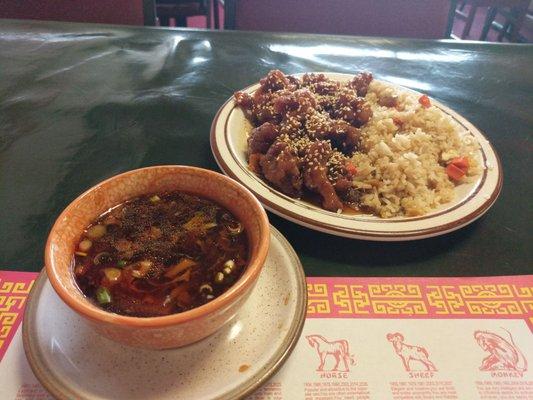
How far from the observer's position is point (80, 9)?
133 inches

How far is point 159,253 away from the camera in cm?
103

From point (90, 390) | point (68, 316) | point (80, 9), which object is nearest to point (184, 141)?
point (68, 316)

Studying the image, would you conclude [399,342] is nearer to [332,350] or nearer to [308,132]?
[332,350]

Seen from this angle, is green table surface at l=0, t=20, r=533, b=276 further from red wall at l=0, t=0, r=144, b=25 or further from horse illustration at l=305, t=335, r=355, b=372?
red wall at l=0, t=0, r=144, b=25

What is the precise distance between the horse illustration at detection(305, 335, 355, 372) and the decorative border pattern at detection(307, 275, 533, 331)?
0.09 meters

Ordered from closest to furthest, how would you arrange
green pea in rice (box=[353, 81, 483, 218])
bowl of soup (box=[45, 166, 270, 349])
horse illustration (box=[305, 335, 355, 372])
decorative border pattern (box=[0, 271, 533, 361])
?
bowl of soup (box=[45, 166, 270, 349]), horse illustration (box=[305, 335, 355, 372]), decorative border pattern (box=[0, 271, 533, 361]), green pea in rice (box=[353, 81, 483, 218])

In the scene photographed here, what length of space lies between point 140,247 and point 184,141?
3.42 ft

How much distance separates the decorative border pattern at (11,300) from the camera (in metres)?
1.06

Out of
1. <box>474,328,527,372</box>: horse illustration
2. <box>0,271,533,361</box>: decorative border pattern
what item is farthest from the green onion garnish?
<box>474,328,527,372</box>: horse illustration

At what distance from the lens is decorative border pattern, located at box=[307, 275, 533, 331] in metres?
1.18

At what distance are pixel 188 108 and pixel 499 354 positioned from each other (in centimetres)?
188

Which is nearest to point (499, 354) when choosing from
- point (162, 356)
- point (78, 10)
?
point (162, 356)

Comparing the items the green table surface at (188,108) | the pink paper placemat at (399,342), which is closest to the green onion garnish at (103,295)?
the pink paper placemat at (399,342)

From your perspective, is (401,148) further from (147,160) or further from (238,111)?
(147,160)
